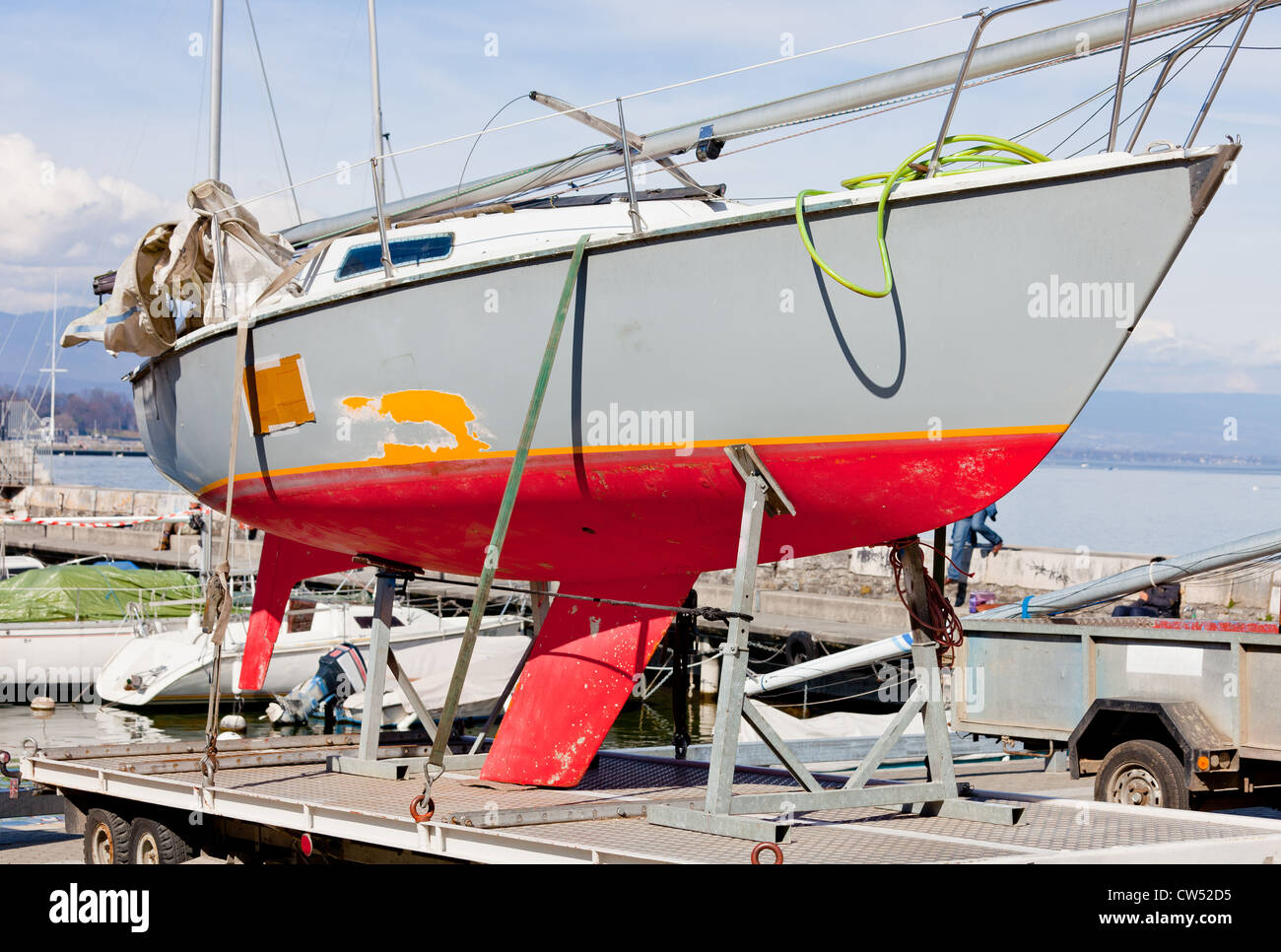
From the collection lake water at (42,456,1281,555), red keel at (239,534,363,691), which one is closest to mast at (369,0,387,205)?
red keel at (239,534,363,691)

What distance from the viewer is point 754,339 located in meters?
6.10

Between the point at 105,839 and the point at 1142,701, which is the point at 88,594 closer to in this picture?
the point at 105,839

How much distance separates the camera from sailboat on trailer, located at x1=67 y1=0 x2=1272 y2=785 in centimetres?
567

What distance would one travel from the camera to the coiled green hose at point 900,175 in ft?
18.9

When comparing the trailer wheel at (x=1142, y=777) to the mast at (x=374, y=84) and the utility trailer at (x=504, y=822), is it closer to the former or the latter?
the utility trailer at (x=504, y=822)

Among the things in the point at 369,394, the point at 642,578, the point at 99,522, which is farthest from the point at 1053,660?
the point at 99,522

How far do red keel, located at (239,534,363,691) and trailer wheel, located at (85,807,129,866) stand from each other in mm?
1448

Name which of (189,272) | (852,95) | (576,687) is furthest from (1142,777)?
(189,272)

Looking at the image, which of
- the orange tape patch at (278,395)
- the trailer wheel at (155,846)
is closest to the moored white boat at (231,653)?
the trailer wheel at (155,846)

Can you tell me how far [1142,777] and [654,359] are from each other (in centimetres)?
471

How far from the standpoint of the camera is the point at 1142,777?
8547 millimetres

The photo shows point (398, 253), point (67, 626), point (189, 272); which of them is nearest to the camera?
point (398, 253)
